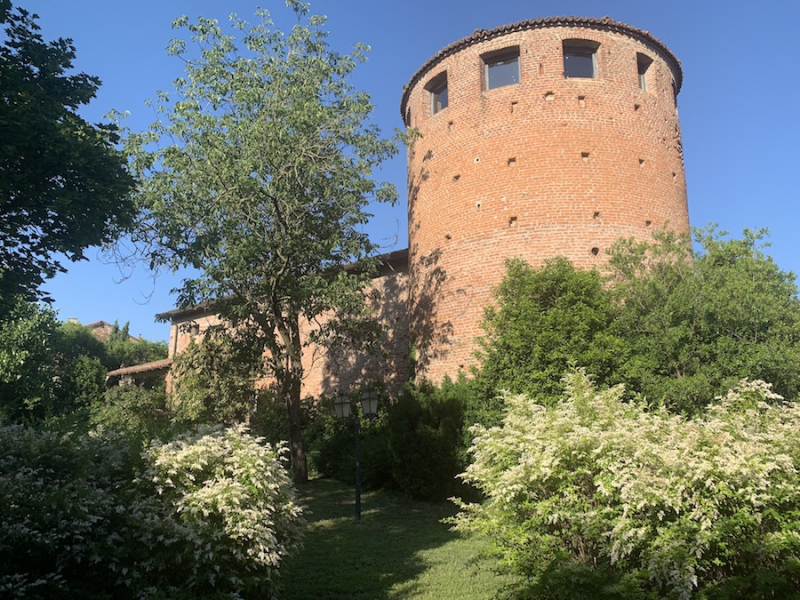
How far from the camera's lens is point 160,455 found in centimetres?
605

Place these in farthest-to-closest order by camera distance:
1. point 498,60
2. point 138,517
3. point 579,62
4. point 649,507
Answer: point 498,60, point 579,62, point 649,507, point 138,517

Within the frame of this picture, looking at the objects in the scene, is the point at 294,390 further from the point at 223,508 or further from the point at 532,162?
the point at 223,508

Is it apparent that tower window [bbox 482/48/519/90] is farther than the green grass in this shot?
Yes

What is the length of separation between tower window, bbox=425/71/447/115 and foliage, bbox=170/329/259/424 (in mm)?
10605

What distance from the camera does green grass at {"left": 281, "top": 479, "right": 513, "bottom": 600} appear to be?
715cm

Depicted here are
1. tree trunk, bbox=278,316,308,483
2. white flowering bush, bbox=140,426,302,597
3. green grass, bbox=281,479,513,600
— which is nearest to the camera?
white flowering bush, bbox=140,426,302,597

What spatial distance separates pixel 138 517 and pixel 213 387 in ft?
51.4

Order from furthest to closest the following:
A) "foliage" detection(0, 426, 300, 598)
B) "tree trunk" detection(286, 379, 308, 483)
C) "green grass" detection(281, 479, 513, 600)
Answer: "tree trunk" detection(286, 379, 308, 483), "green grass" detection(281, 479, 513, 600), "foliage" detection(0, 426, 300, 598)

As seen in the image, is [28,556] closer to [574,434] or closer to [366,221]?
[574,434]

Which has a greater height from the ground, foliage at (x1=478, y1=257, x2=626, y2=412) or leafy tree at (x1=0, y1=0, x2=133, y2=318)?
leafy tree at (x1=0, y1=0, x2=133, y2=318)

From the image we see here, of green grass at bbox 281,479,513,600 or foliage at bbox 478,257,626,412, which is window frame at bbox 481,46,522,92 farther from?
green grass at bbox 281,479,513,600

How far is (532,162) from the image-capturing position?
15.1 m

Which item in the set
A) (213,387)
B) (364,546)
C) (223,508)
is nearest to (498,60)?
(364,546)

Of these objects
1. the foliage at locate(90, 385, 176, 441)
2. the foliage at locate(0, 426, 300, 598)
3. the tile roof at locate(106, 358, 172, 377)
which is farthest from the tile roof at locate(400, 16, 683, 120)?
the tile roof at locate(106, 358, 172, 377)
